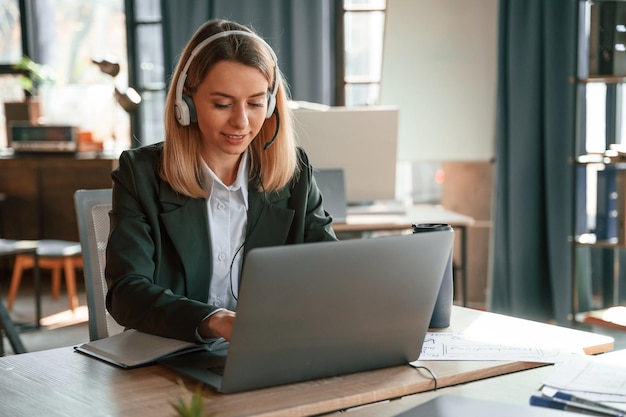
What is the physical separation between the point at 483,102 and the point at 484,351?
3019mm

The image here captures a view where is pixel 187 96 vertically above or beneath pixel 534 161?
above

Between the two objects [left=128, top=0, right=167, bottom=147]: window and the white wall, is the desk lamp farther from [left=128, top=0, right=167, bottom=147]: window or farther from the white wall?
the white wall

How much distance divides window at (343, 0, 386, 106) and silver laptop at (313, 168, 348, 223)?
5.11 ft

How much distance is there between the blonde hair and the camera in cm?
160

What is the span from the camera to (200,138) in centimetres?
170

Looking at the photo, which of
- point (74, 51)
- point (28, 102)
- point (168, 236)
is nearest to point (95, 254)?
point (168, 236)

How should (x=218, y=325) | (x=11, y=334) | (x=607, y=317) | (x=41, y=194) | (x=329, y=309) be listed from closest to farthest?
(x=329, y=309) < (x=218, y=325) < (x=11, y=334) < (x=607, y=317) < (x=41, y=194)

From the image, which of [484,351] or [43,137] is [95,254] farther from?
[43,137]

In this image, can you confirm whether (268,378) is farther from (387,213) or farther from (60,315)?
(60,315)

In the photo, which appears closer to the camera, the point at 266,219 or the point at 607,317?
the point at 266,219

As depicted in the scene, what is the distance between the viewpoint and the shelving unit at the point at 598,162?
3570 mm

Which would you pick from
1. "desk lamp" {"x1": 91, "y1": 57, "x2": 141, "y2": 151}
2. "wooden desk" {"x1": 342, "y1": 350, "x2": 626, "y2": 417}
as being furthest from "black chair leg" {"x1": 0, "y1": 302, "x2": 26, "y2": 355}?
"wooden desk" {"x1": 342, "y1": 350, "x2": 626, "y2": 417}

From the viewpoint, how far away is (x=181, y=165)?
63.6 inches

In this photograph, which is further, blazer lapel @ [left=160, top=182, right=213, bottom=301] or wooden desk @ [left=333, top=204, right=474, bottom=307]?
wooden desk @ [left=333, top=204, right=474, bottom=307]
